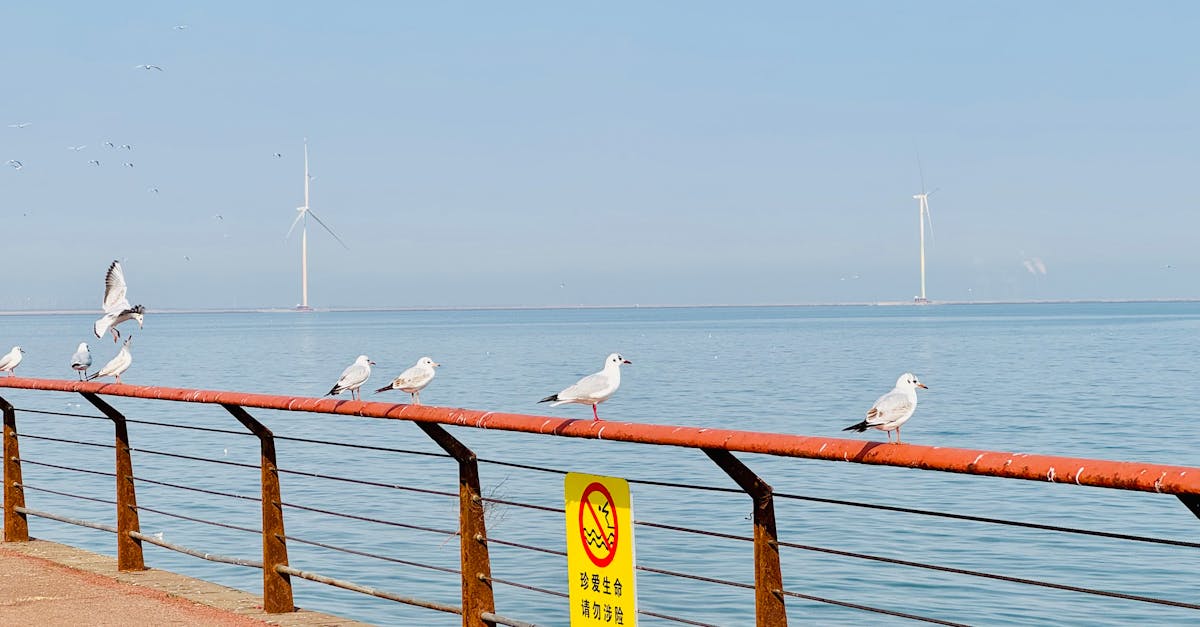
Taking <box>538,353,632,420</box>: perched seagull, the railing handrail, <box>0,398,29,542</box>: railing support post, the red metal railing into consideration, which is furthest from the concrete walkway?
<box>538,353,632,420</box>: perched seagull

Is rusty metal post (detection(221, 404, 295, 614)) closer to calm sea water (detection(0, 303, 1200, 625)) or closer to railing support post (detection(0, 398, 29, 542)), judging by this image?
railing support post (detection(0, 398, 29, 542))

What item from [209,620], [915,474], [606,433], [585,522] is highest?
[606,433]

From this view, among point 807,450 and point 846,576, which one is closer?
point 807,450

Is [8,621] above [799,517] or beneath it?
above

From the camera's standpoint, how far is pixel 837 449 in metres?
4.02

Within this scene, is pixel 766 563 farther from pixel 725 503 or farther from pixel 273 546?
pixel 725 503

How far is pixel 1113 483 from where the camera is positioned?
3.36 m

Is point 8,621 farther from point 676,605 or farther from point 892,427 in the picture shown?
point 676,605

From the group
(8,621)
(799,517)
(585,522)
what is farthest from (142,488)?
(585,522)

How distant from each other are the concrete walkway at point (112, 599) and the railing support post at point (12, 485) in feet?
2.07

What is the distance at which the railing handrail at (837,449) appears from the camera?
335 centimetres

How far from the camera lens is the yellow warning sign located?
4.47m

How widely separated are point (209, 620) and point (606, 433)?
9.16ft

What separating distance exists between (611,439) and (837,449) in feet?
2.96
